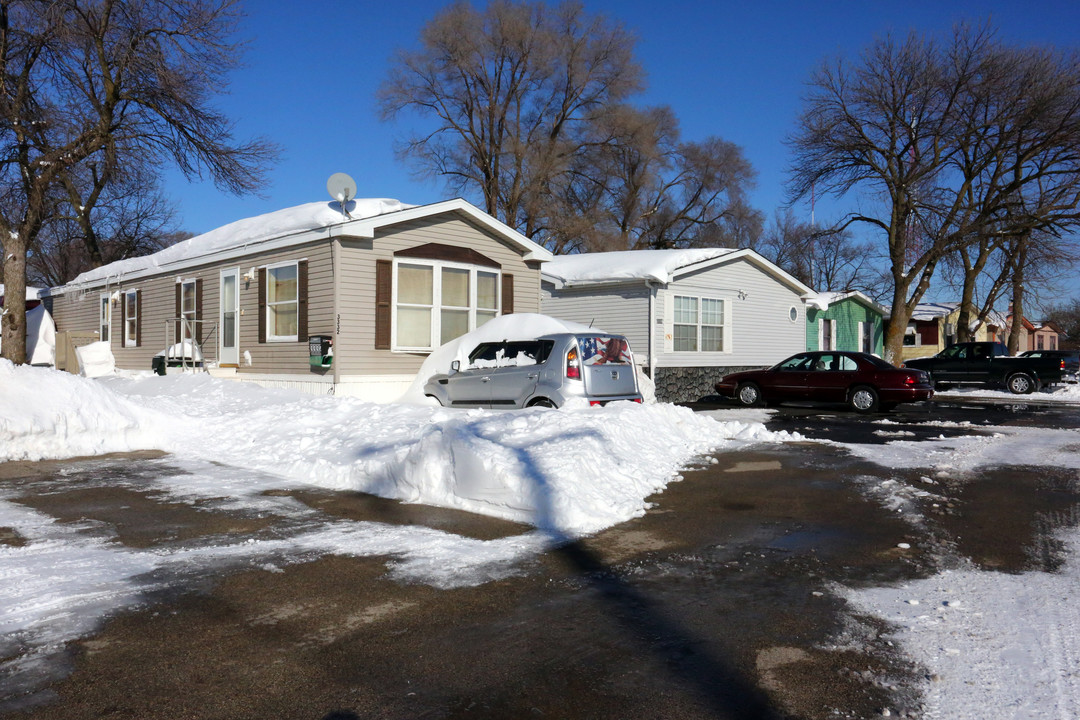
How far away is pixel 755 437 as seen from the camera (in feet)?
42.2

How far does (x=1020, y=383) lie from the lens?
26.4 meters

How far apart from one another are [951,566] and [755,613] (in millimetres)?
1944

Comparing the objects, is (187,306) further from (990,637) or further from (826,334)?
(826,334)

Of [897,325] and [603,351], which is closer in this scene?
[603,351]

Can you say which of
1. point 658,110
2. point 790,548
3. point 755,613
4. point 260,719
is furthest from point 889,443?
point 658,110

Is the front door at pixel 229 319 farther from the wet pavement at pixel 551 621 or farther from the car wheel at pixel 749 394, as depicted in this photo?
the car wheel at pixel 749 394

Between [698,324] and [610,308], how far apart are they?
2.67 m

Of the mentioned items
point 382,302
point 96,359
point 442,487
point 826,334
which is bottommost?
point 442,487

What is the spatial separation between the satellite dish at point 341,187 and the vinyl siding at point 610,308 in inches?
297

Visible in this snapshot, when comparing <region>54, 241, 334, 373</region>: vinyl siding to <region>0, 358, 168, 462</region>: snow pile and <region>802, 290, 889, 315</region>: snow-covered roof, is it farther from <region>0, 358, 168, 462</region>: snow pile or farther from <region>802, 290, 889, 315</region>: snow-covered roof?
<region>802, 290, 889, 315</region>: snow-covered roof

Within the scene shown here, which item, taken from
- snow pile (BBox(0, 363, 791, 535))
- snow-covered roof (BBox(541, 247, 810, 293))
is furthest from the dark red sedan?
snow pile (BBox(0, 363, 791, 535))

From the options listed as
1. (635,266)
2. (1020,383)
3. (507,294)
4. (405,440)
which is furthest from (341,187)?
(1020,383)

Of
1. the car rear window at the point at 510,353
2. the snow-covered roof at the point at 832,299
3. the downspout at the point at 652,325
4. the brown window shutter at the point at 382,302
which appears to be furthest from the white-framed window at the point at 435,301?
the snow-covered roof at the point at 832,299

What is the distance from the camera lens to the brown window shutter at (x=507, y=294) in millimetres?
18109
